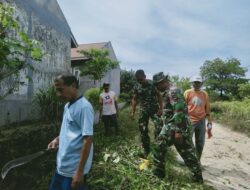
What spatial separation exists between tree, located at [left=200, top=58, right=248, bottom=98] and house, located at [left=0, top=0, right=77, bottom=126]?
48.0 m

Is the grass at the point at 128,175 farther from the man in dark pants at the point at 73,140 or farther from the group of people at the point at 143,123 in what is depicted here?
the man in dark pants at the point at 73,140

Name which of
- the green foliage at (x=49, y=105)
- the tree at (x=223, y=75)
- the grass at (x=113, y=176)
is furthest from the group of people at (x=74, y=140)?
the tree at (x=223, y=75)

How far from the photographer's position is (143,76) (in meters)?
7.25

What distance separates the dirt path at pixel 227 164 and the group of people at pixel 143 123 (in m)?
0.75

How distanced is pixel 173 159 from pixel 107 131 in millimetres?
3053

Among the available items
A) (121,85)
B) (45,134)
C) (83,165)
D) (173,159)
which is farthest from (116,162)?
(121,85)

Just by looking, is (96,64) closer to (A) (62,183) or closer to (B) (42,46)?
(B) (42,46)

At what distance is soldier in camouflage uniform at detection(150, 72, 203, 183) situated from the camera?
516 centimetres

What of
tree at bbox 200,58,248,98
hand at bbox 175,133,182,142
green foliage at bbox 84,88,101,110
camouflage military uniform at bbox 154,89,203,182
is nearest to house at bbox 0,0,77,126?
green foliage at bbox 84,88,101,110

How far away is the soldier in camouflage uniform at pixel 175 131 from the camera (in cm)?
516

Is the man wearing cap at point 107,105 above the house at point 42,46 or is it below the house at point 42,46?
below

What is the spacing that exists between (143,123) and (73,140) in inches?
161

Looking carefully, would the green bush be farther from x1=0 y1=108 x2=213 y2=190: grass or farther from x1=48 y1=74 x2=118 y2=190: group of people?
x1=48 y1=74 x2=118 y2=190: group of people

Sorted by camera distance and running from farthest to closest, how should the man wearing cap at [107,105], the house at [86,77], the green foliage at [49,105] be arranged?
1. the house at [86,77]
2. the green foliage at [49,105]
3. the man wearing cap at [107,105]
